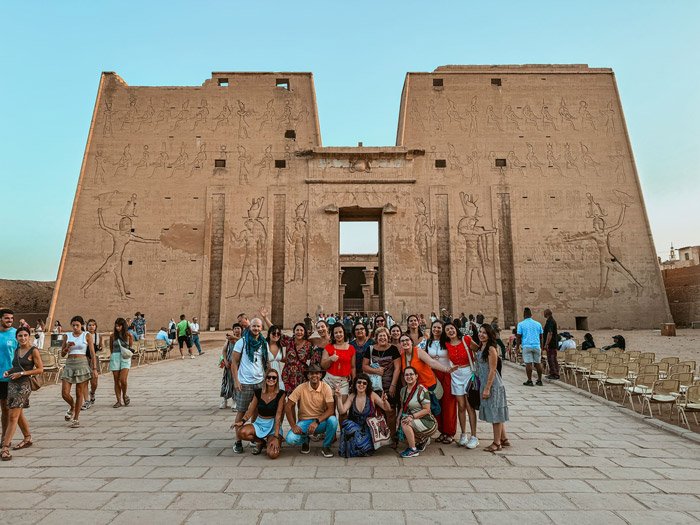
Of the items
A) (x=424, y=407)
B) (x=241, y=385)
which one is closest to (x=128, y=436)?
(x=241, y=385)

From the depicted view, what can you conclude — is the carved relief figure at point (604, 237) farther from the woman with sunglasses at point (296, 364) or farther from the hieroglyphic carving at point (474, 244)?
the woman with sunglasses at point (296, 364)

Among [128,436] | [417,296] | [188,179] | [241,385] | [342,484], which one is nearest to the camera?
[342,484]

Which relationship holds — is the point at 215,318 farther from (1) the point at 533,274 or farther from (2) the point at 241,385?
(2) the point at 241,385

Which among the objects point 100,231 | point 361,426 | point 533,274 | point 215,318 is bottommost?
point 361,426

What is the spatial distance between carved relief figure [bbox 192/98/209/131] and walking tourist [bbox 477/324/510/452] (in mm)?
20362

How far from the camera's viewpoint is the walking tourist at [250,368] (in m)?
4.48

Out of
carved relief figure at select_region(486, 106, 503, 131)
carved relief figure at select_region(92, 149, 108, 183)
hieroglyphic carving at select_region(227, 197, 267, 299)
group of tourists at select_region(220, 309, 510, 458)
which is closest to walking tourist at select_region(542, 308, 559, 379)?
group of tourists at select_region(220, 309, 510, 458)

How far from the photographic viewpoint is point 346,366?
456 cm

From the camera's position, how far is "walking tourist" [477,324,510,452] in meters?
4.38

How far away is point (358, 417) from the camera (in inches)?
169

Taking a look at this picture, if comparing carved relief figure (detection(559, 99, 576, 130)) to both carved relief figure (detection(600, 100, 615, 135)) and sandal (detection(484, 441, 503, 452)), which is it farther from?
sandal (detection(484, 441, 503, 452))

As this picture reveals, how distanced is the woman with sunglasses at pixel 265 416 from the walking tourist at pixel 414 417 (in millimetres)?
1238

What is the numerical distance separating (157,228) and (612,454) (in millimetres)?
19967

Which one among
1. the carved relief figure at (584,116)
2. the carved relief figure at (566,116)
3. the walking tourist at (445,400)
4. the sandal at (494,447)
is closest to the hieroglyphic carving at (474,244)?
the carved relief figure at (566,116)
